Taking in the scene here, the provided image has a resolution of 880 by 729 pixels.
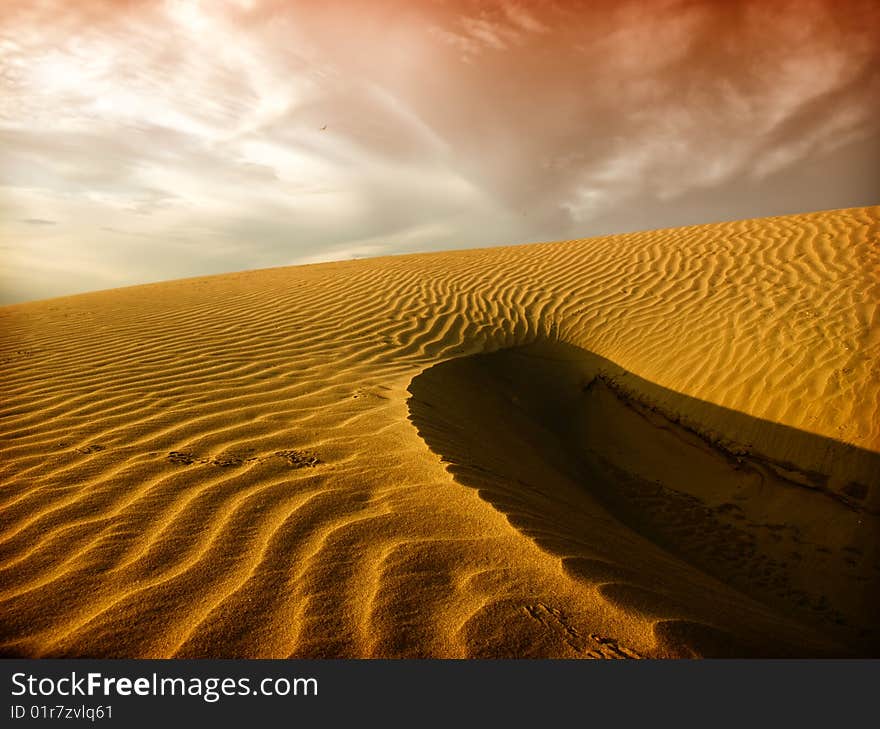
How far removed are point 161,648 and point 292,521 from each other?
31.7 inches

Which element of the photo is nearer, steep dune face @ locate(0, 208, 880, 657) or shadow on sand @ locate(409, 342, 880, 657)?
steep dune face @ locate(0, 208, 880, 657)

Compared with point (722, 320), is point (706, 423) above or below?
below

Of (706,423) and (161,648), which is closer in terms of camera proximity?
(161,648)

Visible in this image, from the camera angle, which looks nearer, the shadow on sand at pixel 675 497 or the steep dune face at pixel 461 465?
the steep dune face at pixel 461 465

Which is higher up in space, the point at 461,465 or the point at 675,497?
the point at 461,465

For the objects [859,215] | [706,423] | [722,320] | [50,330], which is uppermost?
[859,215]

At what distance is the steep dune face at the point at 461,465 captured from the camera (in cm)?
180

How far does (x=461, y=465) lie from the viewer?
127 inches

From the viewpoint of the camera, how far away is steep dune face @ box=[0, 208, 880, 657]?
180cm

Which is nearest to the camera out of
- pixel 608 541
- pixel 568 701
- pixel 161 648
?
pixel 568 701

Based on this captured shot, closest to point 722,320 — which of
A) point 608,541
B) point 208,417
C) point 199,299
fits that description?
point 608,541

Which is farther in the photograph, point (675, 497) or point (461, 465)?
point (675, 497)

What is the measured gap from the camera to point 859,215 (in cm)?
1089

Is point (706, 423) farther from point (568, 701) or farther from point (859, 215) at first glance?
point (859, 215)
